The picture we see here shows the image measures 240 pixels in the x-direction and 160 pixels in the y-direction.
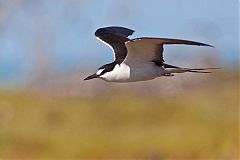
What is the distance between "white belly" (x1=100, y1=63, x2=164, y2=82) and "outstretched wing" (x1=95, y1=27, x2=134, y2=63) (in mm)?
289

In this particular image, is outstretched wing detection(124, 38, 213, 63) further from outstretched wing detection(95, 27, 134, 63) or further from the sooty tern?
outstretched wing detection(95, 27, 134, 63)

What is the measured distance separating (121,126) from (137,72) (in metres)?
9.63

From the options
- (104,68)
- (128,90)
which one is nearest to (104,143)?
(128,90)

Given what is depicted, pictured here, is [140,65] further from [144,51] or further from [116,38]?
[116,38]

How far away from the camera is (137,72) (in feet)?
28.1

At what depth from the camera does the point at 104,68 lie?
29.8 ft

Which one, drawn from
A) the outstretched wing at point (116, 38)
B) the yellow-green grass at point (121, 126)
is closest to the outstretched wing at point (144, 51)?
the outstretched wing at point (116, 38)

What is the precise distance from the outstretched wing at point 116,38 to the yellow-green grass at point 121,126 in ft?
18.9

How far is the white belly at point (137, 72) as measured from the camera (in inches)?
336

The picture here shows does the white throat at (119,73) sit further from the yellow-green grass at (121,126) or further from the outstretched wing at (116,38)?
the yellow-green grass at (121,126)

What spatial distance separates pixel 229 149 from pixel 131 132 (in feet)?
7.40

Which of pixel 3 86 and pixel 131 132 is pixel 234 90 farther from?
pixel 3 86

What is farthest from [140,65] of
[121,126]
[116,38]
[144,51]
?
[121,126]

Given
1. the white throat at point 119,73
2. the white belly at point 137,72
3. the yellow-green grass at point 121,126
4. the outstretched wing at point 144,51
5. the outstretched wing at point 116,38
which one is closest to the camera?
the outstretched wing at point 144,51
